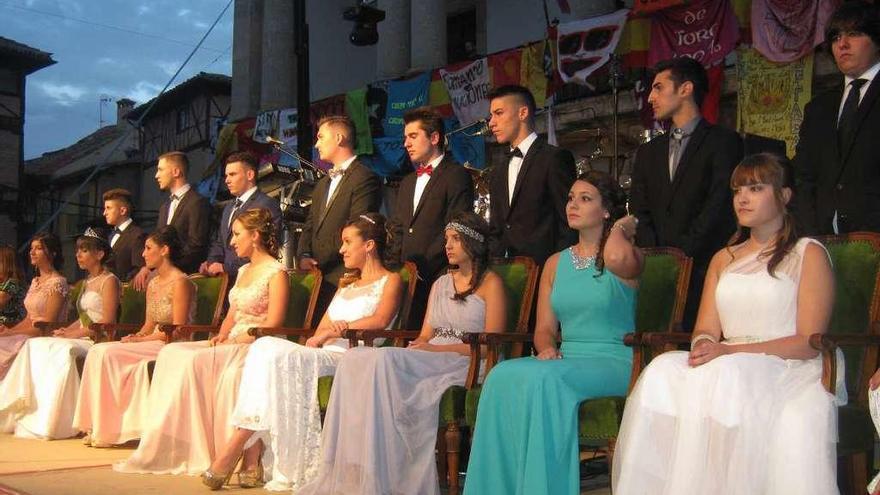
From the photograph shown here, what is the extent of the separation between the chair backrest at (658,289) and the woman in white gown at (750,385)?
421 millimetres

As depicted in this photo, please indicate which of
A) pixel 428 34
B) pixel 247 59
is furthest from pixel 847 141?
pixel 247 59

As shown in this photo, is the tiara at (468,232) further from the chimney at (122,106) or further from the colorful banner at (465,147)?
the chimney at (122,106)

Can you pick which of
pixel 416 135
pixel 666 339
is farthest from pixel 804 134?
pixel 416 135

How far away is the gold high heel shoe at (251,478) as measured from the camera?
5473mm

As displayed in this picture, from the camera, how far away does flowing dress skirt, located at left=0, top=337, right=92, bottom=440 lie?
291 inches

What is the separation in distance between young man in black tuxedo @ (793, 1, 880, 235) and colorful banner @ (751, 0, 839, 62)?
6.34 m

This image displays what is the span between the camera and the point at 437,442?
16.4 ft

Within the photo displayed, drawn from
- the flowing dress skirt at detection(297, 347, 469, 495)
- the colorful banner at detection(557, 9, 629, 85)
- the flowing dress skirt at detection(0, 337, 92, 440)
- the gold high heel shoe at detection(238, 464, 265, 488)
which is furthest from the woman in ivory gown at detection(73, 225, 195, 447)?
the colorful banner at detection(557, 9, 629, 85)

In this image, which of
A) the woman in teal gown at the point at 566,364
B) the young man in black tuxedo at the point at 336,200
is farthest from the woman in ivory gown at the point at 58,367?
the woman in teal gown at the point at 566,364

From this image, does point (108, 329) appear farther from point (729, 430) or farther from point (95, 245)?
point (729, 430)

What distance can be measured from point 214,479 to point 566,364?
2.16 m

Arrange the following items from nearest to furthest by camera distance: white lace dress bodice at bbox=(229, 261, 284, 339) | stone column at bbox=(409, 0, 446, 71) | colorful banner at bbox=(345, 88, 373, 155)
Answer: white lace dress bodice at bbox=(229, 261, 284, 339) → colorful banner at bbox=(345, 88, 373, 155) → stone column at bbox=(409, 0, 446, 71)

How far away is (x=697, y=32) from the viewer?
38.1 ft

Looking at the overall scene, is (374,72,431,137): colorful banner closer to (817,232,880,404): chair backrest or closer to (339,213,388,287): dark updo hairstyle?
(339,213,388,287): dark updo hairstyle
